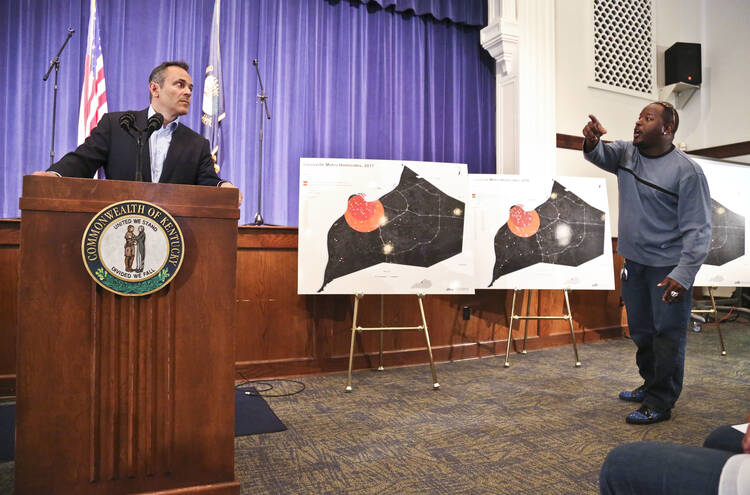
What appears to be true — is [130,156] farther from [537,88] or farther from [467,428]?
[537,88]

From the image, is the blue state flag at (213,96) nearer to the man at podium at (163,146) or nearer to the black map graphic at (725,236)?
the man at podium at (163,146)

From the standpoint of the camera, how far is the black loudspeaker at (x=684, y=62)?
6.14 metres

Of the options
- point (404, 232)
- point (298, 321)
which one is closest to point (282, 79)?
point (404, 232)

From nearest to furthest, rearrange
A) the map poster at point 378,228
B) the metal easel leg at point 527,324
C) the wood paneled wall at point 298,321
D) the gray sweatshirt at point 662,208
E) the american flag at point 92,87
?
1. the gray sweatshirt at point 662,208
2. the wood paneled wall at point 298,321
3. the map poster at point 378,228
4. the american flag at point 92,87
5. the metal easel leg at point 527,324

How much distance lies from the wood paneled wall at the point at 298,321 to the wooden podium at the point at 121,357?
192 centimetres

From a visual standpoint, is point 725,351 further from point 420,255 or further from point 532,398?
point 420,255

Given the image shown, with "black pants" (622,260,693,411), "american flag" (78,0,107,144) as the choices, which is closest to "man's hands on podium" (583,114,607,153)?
"black pants" (622,260,693,411)

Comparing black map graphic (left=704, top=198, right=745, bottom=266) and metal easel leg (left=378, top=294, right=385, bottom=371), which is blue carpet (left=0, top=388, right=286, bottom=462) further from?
black map graphic (left=704, top=198, right=745, bottom=266)

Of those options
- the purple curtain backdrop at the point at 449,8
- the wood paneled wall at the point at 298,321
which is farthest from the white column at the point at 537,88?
the wood paneled wall at the point at 298,321

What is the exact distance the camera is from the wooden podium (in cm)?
139

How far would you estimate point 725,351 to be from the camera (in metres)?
4.43

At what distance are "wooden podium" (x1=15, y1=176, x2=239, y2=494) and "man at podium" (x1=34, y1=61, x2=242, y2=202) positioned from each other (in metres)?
0.79

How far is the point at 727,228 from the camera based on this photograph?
4688 millimetres

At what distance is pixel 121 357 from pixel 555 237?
350 cm
